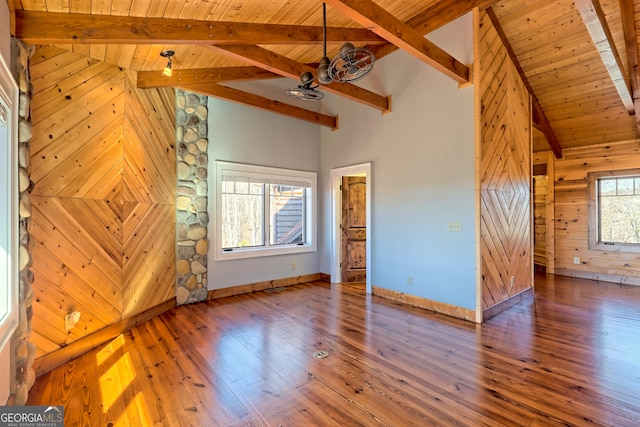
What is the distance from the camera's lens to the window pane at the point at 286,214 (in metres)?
5.57

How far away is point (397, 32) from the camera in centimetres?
281

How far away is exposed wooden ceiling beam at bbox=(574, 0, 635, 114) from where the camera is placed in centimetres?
311

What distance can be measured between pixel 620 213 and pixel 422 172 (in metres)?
4.66

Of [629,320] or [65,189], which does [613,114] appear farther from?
[65,189]

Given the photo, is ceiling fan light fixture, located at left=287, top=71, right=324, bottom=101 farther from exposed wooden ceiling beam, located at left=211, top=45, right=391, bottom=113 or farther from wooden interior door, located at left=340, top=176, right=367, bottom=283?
wooden interior door, located at left=340, top=176, right=367, bottom=283

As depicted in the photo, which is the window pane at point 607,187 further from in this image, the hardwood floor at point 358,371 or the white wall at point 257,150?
the white wall at point 257,150

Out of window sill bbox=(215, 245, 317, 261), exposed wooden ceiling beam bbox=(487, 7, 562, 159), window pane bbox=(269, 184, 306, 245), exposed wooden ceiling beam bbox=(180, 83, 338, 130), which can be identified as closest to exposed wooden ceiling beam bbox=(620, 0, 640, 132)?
exposed wooden ceiling beam bbox=(487, 7, 562, 159)

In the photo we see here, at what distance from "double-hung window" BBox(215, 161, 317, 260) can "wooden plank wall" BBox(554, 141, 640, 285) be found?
5.33 meters

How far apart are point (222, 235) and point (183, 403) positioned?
2977 millimetres

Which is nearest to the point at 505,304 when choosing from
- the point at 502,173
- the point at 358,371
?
the point at 502,173

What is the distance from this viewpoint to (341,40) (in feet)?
10.3

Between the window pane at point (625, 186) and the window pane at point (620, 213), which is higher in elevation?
the window pane at point (625, 186)

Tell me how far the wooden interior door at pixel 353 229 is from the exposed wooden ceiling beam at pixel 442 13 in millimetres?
2725

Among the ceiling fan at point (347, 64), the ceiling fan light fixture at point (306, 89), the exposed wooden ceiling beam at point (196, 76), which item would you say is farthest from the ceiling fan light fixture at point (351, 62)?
the exposed wooden ceiling beam at point (196, 76)
